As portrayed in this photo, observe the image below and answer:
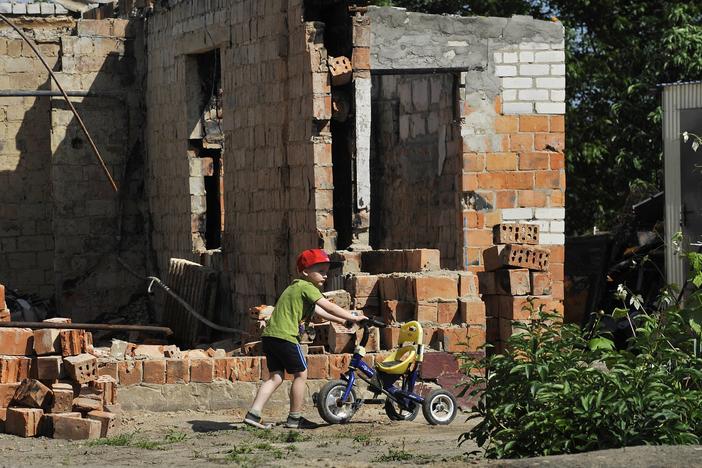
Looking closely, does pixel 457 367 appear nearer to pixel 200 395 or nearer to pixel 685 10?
pixel 200 395

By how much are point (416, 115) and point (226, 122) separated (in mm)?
2206

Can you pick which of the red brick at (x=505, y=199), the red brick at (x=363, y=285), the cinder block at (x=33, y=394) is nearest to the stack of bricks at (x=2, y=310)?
the cinder block at (x=33, y=394)

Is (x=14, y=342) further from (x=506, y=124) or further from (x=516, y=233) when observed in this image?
(x=506, y=124)

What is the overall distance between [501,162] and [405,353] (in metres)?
4.94

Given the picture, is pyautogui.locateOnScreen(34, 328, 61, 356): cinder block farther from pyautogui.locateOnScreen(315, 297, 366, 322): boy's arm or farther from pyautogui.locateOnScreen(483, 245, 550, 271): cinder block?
pyautogui.locateOnScreen(483, 245, 550, 271): cinder block

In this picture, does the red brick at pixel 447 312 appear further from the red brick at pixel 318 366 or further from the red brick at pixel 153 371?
the red brick at pixel 153 371

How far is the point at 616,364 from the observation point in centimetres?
720

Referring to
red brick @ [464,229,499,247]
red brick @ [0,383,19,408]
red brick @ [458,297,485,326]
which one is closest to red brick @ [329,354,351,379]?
red brick @ [458,297,485,326]

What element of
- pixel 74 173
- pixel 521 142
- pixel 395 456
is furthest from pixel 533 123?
pixel 395 456

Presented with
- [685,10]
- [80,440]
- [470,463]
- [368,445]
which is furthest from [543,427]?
[685,10]

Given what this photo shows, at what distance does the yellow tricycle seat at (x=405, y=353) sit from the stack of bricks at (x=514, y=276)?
214 cm

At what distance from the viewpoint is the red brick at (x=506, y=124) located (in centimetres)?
1457

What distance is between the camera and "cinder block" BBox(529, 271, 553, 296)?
480 inches

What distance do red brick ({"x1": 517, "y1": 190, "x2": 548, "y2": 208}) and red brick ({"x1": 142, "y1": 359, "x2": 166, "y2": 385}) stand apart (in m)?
5.28
